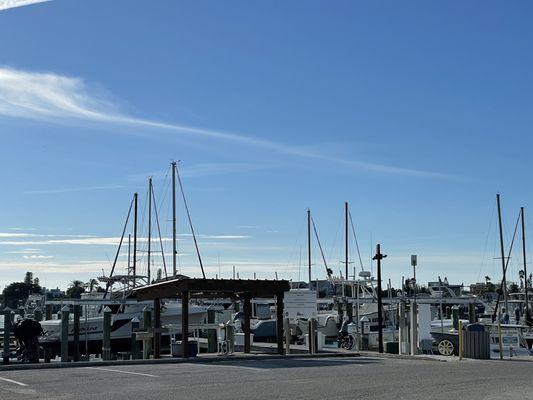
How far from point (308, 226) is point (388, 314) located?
41.7ft

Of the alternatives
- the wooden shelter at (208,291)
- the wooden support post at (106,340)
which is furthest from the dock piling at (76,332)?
the wooden shelter at (208,291)

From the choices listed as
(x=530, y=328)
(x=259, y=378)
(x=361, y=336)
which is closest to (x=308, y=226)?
(x=530, y=328)

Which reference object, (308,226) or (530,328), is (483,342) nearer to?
(530,328)

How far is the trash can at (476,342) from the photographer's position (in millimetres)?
25828

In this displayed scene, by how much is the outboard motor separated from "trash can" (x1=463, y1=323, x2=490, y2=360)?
1444cm

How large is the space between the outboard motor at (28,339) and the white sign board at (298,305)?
28.4ft

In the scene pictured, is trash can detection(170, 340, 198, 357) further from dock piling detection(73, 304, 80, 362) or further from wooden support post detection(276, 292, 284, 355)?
dock piling detection(73, 304, 80, 362)

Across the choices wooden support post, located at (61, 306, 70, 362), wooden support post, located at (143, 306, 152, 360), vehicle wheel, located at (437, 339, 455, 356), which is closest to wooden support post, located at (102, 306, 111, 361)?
wooden support post, located at (143, 306, 152, 360)

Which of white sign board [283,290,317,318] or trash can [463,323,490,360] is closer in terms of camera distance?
trash can [463,323,490,360]

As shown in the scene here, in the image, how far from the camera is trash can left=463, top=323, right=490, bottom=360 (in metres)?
25.8

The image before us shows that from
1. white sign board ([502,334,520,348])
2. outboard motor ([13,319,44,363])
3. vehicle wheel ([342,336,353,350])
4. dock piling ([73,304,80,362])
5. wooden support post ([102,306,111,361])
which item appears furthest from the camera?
vehicle wheel ([342,336,353,350])

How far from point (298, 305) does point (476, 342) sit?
632 centimetres

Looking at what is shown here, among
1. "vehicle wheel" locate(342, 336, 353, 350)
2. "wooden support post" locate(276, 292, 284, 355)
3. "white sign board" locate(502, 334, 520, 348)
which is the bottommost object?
"vehicle wheel" locate(342, 336, 353, 350)

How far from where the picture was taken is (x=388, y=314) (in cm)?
5366
